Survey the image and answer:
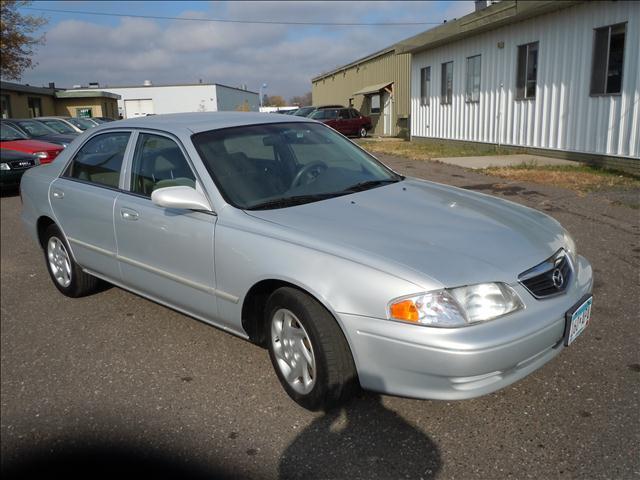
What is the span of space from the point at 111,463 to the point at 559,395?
232 cm

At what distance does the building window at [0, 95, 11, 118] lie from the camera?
3105 cm

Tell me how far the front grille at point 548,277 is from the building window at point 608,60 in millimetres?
9322

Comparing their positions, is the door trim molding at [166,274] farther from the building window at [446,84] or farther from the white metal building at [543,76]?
the building window at [446,84]

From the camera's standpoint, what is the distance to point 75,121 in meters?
20.7

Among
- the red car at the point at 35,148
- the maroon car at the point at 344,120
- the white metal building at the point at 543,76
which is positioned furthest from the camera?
the maroon car at the point at 344,120

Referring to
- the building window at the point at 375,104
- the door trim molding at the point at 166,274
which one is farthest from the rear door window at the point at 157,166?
the building window at the point at 375,104

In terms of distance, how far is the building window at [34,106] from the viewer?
36.3 meters

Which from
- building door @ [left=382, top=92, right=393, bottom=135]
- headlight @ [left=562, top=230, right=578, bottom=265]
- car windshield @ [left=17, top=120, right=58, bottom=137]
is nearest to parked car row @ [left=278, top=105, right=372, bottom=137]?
building door @ [left=382, top=92, right=393, bottom=135]

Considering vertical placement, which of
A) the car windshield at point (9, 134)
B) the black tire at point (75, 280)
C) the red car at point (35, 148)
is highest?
the car windshield at point (9, 134)

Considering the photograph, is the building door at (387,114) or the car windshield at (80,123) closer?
the car windshield at (80,123)

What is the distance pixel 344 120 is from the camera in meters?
28.3

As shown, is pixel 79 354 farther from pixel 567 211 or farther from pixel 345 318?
pixel 567 211

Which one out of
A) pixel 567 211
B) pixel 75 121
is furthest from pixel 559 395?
pixel 75 121

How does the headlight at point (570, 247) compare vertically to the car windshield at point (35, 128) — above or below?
below
